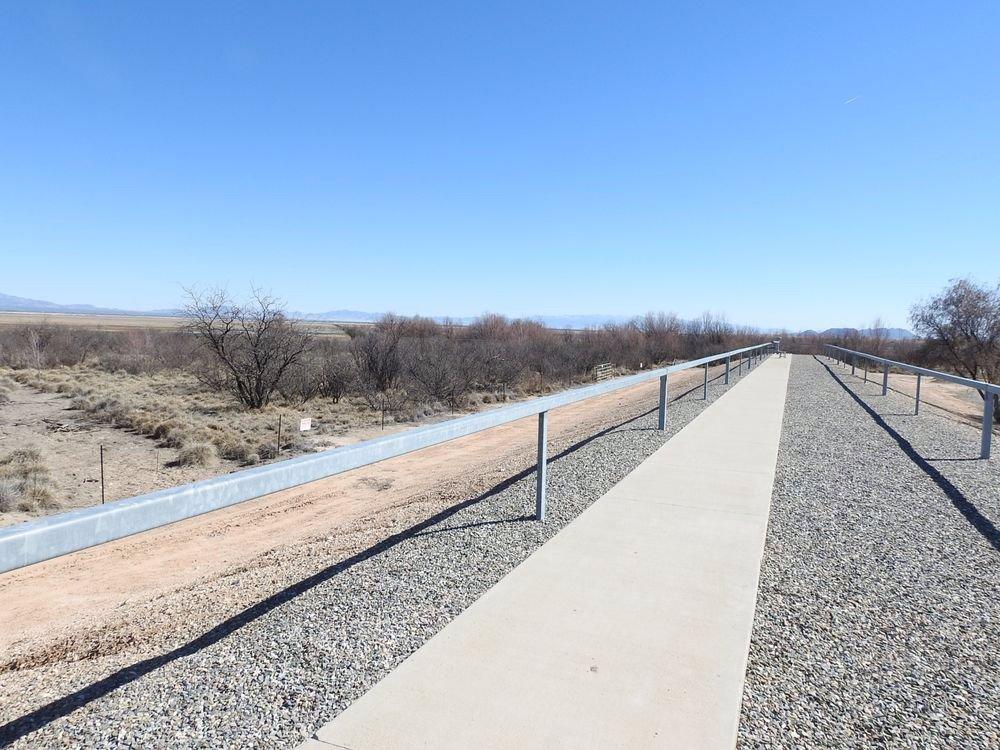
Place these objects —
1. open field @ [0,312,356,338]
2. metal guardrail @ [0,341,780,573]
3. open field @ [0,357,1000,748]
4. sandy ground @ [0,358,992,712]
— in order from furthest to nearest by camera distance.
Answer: open field @ [0,312,356,338] < sandy ground @ [0,358,992,712] < open field @ [0,357,1000,748] < metal guardrail @ [0,341,780,573]

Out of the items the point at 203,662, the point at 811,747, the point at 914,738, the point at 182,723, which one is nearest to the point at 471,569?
the point at 203,662

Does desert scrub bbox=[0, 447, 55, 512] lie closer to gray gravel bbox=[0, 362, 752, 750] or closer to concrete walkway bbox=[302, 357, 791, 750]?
gray gravel bbox=[0, 362, 752, 750]

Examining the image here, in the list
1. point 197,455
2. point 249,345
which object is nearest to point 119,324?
point 249,345

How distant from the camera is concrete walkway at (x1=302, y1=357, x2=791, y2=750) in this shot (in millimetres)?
2510

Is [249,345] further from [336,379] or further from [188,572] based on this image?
[188,572]

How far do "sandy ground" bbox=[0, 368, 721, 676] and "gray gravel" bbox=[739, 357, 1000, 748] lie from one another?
2423 mm

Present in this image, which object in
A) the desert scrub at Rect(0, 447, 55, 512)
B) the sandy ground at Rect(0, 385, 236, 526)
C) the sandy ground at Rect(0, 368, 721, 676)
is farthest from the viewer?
the sandy ground at Rect(0, 385, 236, 526)

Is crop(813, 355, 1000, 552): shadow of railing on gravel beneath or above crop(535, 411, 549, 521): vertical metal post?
beneath

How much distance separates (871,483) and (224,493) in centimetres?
673

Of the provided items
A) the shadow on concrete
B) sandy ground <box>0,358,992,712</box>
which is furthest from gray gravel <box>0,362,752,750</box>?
sandy ground <box>0,358,992,712</box>

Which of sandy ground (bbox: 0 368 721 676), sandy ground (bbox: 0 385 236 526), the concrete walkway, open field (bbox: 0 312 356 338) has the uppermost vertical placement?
open field (bbox: 0 312 356 338)

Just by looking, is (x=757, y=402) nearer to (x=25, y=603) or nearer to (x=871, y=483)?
(x=871, y=483)

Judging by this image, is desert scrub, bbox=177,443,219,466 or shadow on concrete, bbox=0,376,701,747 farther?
desert scrub, bbox=177,443,219,466

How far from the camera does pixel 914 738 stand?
2.52 metres
